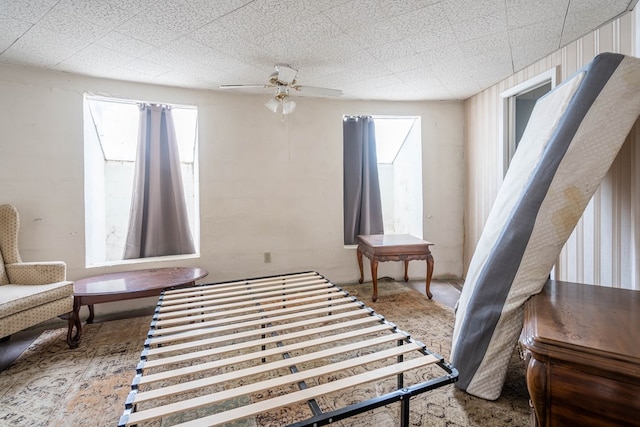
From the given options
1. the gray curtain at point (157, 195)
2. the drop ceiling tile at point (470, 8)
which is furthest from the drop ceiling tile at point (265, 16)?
the gray curtain at point (157, 195)

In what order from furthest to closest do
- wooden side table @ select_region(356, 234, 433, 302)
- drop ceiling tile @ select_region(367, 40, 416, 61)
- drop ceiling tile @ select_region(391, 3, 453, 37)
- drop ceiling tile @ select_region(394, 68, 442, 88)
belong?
wooden side table @ select_region(356, 234, 433, 302) < drop ceiling tile @ select_region(394, 68, 442, 88) < drop ceiling tile @ select_region(367, 40, 416, 61) < drop ceiling tile @ select_region(391, 3, 453, 37)

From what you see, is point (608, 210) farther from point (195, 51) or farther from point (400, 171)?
point (195, 51)

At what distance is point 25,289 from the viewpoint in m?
2.08

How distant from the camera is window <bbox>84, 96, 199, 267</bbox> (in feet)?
9.97

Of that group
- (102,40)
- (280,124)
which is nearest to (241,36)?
(102,40)

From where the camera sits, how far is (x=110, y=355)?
6.63 ft

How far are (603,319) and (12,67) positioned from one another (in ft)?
13.8

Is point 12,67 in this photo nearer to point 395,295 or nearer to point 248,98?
point 248,98

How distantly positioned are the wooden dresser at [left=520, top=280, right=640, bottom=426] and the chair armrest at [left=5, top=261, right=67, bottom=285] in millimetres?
3023

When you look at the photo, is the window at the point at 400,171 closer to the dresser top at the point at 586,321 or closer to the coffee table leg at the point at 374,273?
the coffee table leg at the point at 374,273

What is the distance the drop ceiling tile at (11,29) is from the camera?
1849 millimetres

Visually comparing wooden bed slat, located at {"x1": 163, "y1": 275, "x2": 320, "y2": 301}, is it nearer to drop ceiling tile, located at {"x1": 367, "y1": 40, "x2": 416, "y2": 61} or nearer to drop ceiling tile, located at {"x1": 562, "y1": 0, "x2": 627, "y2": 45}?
drop ceiling tile, located at {"x1": 367, "y1": 40, "x2": 416, "y2": 61}

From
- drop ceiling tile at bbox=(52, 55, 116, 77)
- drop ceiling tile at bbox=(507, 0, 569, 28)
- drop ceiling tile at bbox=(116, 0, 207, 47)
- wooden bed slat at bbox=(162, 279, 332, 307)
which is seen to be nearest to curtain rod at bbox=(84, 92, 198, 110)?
drop ceiling tile at bbox=(52, 55, 116, 77)

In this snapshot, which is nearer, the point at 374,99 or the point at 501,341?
the point at 501,341
